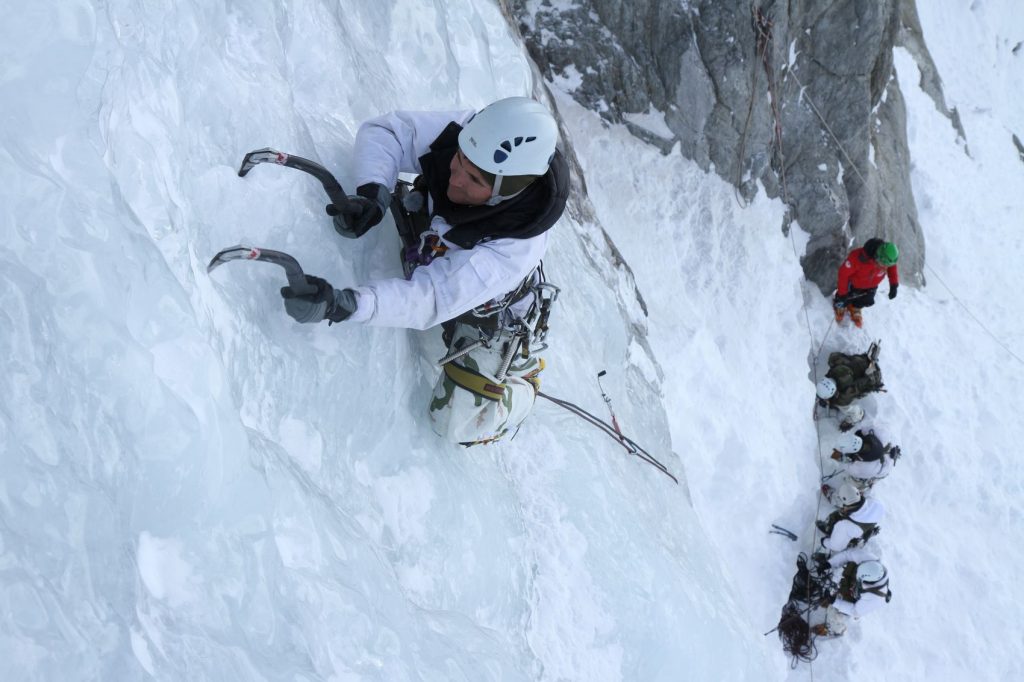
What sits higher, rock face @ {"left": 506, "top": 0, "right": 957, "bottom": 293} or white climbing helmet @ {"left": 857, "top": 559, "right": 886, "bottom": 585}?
rock face @ {"left": 506, "top": 0, "right": 957, "bottom": 293}

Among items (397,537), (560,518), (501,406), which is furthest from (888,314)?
(397,537)

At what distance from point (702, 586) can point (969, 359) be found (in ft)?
21.6

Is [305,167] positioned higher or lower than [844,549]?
higher

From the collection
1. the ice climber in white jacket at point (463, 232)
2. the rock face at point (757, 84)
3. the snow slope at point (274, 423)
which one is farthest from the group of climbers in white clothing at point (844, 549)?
the ice climber in white jacket at point (463, 232)

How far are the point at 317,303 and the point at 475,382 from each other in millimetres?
952

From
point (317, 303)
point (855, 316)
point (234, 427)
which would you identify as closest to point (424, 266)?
point (317, 303)

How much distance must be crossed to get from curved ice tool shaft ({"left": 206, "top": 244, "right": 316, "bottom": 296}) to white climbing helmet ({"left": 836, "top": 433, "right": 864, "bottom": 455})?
667 centimetres

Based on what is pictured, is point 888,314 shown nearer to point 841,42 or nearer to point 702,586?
point 841,42

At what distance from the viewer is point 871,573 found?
679cm

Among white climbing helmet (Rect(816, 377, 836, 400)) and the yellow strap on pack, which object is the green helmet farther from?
the yellow strap on pack

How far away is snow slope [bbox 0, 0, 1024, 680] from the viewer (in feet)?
5.26

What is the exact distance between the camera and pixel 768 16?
7.63 metres

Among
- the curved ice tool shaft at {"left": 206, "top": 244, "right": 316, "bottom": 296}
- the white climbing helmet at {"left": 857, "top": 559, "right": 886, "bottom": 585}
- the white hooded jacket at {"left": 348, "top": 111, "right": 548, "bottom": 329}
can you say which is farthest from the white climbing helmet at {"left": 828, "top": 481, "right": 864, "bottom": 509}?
the curved ice tool shaft at {"left": 206, "top": 244, "right": 316, "bottom": 296}

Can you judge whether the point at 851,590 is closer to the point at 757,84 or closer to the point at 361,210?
the point at 757,84
